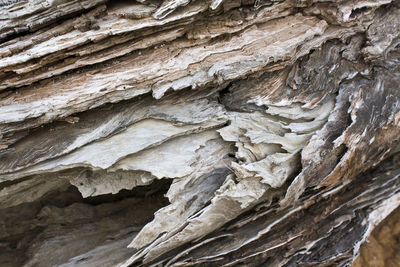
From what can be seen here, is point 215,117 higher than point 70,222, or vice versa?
point 215,117

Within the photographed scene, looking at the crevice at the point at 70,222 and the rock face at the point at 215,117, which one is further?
the crevice at the point at 70,222

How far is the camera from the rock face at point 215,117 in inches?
88.7

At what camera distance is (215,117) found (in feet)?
8.58

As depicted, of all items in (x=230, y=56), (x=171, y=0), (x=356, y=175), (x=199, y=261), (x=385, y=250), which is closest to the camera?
(x=171, y=0)

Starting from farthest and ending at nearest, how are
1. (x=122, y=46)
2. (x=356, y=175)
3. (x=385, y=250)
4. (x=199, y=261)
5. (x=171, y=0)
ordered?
(x=385, y=250), (x=356, y=175), (x=199, y=261), (x=122, y=46), (x=171, y=0)

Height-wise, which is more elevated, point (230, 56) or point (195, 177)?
point (230, 56)

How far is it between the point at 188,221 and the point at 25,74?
1419 millimetres

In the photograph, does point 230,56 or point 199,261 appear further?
point 199,261

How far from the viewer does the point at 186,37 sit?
2.43 m

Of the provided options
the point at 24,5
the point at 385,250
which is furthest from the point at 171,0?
the point at 385,250

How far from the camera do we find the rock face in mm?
2254

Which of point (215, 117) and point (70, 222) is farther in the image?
point (70, 222)

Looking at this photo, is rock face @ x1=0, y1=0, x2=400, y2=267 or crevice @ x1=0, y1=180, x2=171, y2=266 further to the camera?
crevice @ x1=0, y1=180, x2=171, y2=266

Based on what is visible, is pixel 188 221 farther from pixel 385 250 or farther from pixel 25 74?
pixel 385 250
